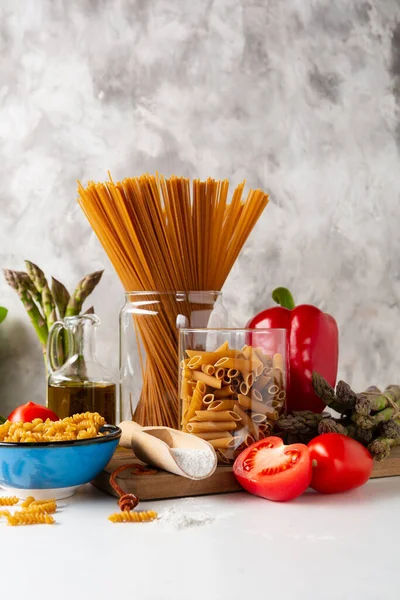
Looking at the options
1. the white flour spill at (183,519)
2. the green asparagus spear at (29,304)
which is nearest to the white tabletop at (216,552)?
the white flour spill at (183,519)

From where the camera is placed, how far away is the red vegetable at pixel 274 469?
0.89m

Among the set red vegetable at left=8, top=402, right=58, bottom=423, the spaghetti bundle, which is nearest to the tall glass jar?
the spaghetti bundle

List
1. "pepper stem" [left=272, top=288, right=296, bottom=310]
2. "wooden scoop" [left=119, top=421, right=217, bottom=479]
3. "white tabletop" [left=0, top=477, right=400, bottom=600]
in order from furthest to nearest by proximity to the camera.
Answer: "pepper stem" [left=272, top=288, right=296, bottom=310] < "wooden scoop" [left=119, top=421, right=217, bottom=479] < "white tabletop" [left=0, top=477, right=400, bottom=600]

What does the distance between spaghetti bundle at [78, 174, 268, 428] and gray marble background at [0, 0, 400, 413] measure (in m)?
0.54

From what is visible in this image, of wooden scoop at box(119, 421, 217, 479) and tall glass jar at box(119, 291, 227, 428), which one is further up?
tall glass jar at box(119, 291, 227, 428)

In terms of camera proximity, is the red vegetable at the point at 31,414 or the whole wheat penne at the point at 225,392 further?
the red vegetable at the point at 31,414

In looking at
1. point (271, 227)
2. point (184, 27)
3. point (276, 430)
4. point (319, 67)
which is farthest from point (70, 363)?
point (319, 67)

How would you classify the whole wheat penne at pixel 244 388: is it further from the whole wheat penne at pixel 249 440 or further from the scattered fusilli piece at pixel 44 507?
the scattered fusilli piece at pixel 44 507

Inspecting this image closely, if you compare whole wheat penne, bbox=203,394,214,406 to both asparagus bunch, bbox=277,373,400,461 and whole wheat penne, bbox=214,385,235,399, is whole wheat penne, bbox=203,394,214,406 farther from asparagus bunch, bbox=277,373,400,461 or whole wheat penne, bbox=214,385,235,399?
asparagus bunch, bbox=277,373,400,461

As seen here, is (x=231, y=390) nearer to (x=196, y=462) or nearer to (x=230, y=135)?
(x=196, y=462)

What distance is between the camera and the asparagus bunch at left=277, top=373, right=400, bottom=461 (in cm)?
102

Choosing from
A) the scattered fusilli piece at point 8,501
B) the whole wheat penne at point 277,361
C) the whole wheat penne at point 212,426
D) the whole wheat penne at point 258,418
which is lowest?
the scattered fusilli piece at point 8,501

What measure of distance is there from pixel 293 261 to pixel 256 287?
0.39 feet

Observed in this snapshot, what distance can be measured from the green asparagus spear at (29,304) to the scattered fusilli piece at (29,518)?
78cm
